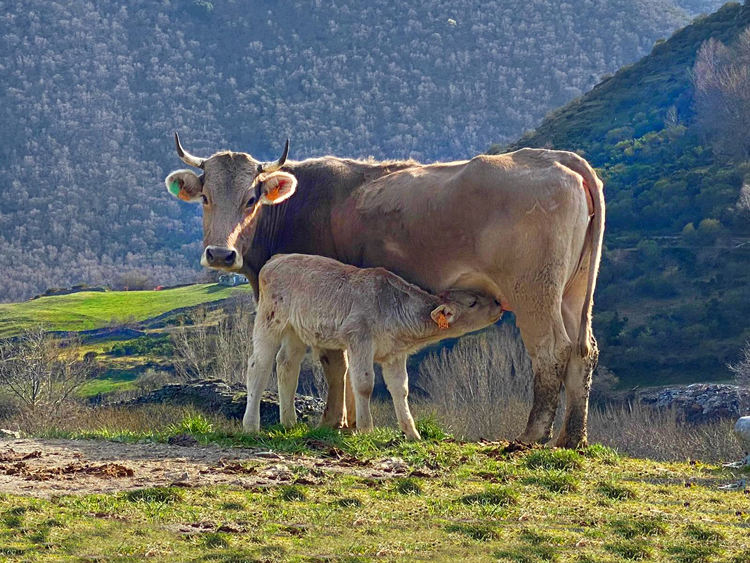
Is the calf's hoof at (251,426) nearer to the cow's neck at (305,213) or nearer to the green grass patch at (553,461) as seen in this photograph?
the cow's neck at (305,213)

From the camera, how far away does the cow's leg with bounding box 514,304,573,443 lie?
1419 cm

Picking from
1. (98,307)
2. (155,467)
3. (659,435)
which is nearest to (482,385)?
(659,435)

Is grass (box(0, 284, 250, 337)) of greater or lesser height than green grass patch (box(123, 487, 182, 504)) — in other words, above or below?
below

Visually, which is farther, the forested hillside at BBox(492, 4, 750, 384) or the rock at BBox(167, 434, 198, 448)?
the forested hillside at BBox(492, 4, 750, 384)

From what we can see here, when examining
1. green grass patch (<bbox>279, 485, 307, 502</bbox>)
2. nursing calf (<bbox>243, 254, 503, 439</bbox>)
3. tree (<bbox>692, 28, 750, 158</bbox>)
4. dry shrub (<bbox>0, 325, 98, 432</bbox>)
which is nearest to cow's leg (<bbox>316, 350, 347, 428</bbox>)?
nursing calf (<bbox>243, 254, 503, 439</bbox>)

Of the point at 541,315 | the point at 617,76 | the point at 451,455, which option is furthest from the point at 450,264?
the point at 617,76

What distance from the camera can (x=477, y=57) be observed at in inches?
7726

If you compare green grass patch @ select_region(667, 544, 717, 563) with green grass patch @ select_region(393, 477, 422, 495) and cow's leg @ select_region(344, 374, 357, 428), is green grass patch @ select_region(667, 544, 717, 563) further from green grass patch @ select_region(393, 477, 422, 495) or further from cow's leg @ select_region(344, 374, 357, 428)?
cow's leg @ select_region(344, 374, 357, 428)

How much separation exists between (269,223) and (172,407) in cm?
1220

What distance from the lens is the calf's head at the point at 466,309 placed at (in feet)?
47.9

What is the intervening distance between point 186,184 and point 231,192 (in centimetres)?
84

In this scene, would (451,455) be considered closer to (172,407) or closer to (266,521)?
(266,521)

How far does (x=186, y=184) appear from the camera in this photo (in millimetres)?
16594

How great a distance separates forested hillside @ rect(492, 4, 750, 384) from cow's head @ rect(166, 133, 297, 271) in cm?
5602
